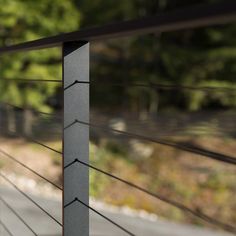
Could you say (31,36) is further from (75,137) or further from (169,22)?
(169,22)

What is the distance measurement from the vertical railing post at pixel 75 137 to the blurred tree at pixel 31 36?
29.3ft

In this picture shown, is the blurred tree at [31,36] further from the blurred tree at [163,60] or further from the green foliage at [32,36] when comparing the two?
the blurred tree at [163,60]

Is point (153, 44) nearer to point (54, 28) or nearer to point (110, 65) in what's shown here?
point (110, 65)

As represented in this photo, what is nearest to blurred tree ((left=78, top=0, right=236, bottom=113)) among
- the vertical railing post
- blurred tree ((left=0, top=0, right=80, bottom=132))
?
blurred tree ((left=0, top=0, right=80, bottom=132))

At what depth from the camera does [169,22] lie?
3.27ft

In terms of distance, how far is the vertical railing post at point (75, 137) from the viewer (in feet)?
4.98

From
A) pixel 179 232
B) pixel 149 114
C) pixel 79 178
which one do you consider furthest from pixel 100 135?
pixel 79 178

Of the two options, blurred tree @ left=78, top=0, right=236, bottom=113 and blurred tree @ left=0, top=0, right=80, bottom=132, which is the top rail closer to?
blurred tree @ left=0, top=0, right=80, bottom=132

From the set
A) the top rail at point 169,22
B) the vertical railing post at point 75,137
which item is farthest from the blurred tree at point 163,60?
the top rail at point 169,22

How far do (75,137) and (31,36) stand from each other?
9.20m

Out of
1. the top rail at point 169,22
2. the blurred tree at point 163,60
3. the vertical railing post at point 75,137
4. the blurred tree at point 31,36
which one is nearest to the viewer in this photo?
the top rail at point 169,22

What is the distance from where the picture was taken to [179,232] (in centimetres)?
789

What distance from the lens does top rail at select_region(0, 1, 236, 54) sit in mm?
865

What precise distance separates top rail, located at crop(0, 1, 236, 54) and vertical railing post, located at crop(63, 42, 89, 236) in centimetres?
8
